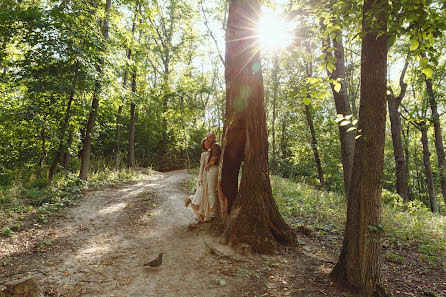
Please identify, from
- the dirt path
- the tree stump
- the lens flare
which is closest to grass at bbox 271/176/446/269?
the dirt path

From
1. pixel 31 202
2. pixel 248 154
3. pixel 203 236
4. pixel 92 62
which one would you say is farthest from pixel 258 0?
pixel 31 202

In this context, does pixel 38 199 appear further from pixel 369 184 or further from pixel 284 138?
pixel 284 138

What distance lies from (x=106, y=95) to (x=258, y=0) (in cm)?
770

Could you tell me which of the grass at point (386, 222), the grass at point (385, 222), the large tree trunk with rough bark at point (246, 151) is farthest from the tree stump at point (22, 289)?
the grass at point (386, 222)

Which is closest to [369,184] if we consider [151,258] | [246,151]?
[246,151]

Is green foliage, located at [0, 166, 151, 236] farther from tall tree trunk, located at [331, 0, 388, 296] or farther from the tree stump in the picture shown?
tall tree trunk, located at [331, 0, 388, 296]

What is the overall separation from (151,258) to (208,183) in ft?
7.24

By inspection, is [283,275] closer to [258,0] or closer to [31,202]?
[258,0]

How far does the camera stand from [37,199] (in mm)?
7859

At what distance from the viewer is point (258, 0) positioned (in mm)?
6051

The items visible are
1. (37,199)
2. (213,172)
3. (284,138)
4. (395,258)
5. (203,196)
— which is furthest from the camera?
(284,138)

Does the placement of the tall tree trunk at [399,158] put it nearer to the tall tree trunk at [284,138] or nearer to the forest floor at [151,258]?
the forest floor at [151,258]

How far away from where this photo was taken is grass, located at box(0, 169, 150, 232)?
6413 mm

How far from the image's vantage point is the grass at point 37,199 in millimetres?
6413
